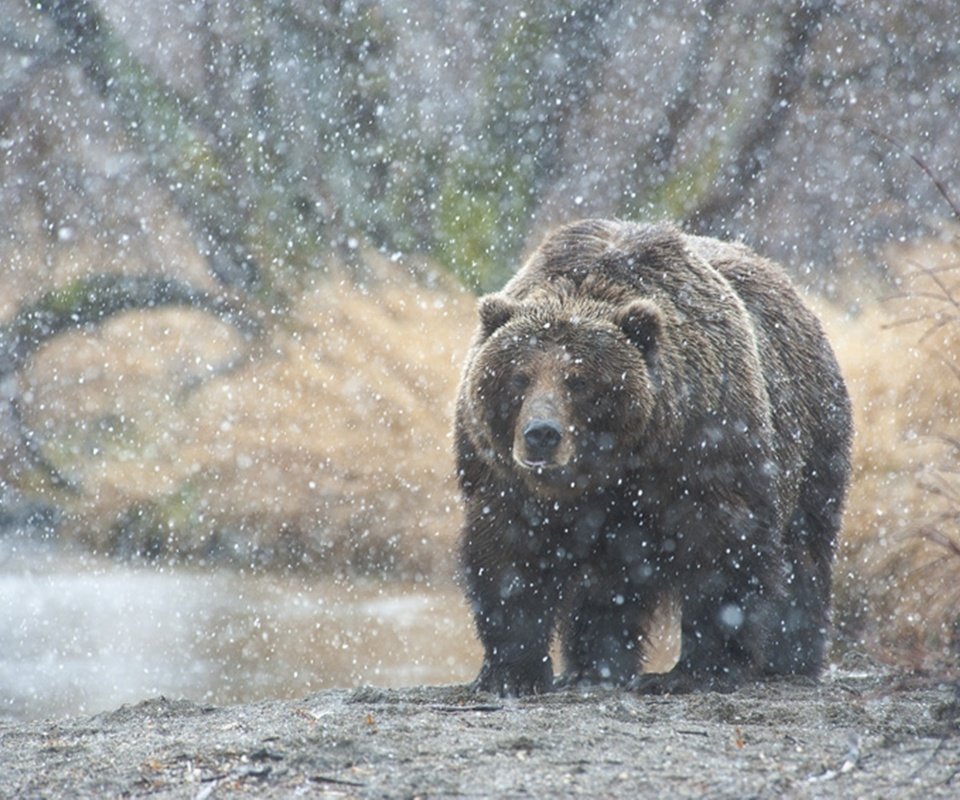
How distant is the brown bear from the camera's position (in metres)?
5.23

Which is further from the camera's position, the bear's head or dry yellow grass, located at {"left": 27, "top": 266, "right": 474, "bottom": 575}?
dry yellow grass, located at {"left": 27, "top": 266, "right": 474, "bottom": 575}

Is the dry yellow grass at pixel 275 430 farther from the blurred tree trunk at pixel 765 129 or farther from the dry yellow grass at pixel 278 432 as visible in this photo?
the blurred tree trunk at pixel 765 129

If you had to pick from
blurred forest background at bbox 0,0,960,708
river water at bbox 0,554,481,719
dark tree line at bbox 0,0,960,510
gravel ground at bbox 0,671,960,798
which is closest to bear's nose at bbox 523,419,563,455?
gravel ground at bbox 0,671,960,798

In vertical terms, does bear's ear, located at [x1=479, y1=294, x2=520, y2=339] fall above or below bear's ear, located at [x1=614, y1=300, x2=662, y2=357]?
→ above

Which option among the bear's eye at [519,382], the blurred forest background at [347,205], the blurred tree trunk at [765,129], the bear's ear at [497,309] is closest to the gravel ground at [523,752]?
the bear's eye at [519,382]

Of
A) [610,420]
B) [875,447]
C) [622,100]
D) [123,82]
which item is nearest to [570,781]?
[610,420]

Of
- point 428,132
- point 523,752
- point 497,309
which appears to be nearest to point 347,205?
point 428,132

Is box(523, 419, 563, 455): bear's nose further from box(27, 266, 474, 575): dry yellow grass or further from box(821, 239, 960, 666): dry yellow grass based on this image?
box(27, 266, 474, 575): dry yellow grass

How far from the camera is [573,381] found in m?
5.16

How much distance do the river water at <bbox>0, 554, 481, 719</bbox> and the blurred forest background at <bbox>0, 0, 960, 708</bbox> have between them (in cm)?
32

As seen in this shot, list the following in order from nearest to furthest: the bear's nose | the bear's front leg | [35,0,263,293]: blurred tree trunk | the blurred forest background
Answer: the bear's nose, the bear's front leg, the blurred forest background, [35,0,263,293]: blurred tree trunk

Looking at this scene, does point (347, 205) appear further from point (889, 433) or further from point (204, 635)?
point (889, 433)

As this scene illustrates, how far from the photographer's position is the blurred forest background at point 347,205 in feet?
45.5

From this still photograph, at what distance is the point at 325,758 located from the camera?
12.2 ft
